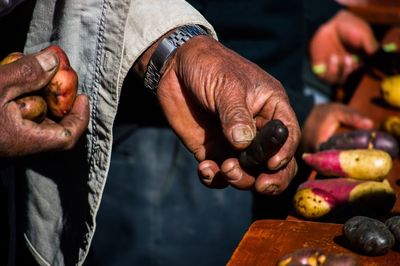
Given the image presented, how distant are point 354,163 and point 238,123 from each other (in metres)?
0.65

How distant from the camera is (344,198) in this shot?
194cm

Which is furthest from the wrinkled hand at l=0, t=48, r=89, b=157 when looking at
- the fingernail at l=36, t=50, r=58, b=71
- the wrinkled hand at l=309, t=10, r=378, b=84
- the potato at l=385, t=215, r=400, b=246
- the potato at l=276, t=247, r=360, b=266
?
the wrinkled hand at l=309, t=10, r=378, b=84

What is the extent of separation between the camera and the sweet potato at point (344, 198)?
1863 millimetres

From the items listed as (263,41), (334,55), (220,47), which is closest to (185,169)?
(263,41)

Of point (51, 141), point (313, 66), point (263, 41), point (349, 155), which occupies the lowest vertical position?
point (313, 66)

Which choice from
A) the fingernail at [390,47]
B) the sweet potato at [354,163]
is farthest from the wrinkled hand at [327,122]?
the fingernail at [390,47]

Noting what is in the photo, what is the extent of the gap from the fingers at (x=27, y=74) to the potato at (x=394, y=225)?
2.66 feet

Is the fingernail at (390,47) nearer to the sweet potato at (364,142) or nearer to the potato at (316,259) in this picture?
the sweet potato at (364,142)

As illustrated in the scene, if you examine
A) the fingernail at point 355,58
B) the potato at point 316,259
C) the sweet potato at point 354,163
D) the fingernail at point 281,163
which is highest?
the fingernail at point 281,163

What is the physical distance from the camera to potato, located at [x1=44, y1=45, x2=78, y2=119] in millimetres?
1723

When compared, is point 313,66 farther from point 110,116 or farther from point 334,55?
point 110,116

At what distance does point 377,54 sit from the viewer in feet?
10.9

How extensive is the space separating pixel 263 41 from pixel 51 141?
1.73 meters

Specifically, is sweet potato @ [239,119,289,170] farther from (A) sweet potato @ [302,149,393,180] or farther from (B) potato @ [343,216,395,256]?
(A) sweet potato @ [302,149,393,180]
